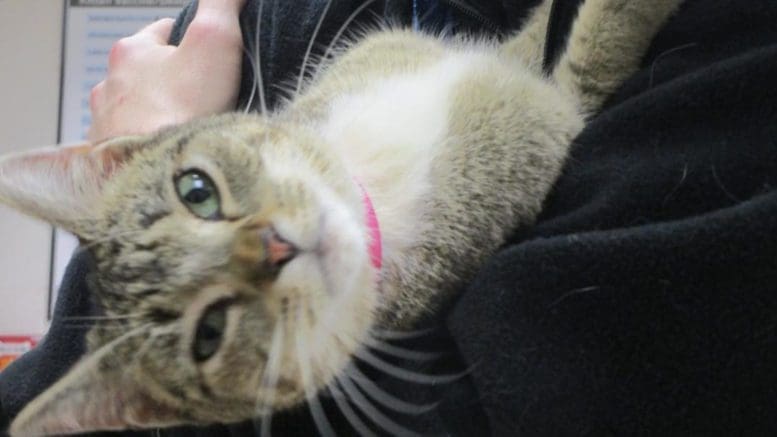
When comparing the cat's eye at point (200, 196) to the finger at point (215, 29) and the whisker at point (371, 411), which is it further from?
the finger at point (215, 29)

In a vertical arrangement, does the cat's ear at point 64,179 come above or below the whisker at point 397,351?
above

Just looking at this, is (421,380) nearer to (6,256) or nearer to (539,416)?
(539,416)

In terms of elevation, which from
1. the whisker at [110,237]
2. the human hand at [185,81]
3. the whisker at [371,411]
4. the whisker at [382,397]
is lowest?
the whisker at [371,411]

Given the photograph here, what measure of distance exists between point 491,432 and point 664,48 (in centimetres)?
49

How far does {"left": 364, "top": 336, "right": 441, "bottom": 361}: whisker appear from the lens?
2.45 ft

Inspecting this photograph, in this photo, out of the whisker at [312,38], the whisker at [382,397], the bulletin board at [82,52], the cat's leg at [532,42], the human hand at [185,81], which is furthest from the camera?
the bulletin board at [82,52]

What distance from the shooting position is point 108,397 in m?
0.83

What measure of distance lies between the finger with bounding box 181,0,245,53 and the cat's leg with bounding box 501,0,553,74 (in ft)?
1.76

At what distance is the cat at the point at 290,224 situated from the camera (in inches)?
30.3

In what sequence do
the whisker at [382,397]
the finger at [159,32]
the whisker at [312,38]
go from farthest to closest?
the finger at [159,32] < the whisker at [312,38] < the whisker at [382,397]

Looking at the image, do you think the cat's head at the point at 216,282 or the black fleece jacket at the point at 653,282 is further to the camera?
the cat's head at the point at 216,282

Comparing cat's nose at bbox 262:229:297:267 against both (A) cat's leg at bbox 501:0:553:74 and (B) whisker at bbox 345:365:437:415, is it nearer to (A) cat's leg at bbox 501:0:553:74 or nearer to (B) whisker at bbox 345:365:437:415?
(B) whisker at bbox 345:365:437:415

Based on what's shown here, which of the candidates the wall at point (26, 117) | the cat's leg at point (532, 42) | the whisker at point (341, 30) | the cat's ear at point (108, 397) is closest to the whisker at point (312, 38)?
the whisker at point (341, 30)

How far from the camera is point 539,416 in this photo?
58 centimetres
